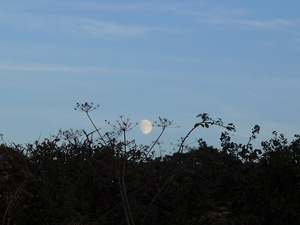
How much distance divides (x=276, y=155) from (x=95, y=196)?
129 inches

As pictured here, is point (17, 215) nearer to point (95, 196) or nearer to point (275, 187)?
point (95, 196)

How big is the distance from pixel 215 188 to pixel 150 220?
50.7 inches

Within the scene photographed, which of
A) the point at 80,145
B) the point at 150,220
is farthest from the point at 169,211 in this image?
the point at 80,145

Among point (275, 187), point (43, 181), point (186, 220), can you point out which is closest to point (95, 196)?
point (43, 181)

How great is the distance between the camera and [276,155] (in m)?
13.1

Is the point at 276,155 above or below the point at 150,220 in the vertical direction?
above

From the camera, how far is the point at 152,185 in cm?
1330

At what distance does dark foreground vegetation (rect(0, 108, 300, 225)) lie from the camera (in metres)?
12.7

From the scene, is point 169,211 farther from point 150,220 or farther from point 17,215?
point 17,215

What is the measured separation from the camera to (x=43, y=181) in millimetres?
13445

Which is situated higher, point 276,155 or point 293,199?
point 276,155

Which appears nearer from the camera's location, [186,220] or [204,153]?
[186,220]

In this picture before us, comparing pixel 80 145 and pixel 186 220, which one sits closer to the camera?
pixel 186 220

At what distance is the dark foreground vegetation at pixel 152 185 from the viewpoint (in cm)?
1266
